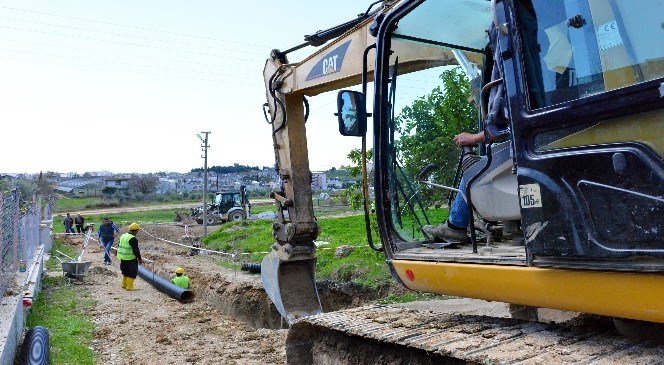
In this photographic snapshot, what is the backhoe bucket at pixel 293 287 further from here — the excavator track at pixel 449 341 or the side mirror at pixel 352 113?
the side mirror at pixel 352 113

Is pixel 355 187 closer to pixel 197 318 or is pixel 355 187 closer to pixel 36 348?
pixel 197 318

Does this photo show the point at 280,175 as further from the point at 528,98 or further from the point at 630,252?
the point at 630,252

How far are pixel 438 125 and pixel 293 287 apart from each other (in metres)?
2.94

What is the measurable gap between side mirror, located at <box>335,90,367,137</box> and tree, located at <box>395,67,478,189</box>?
0.82 ft

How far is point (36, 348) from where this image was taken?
6863 millimetres

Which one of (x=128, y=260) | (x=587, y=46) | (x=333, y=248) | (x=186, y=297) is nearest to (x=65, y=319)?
(x=186, y=297)

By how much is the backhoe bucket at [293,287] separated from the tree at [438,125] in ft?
8.67

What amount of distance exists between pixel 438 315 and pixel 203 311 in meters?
8.23

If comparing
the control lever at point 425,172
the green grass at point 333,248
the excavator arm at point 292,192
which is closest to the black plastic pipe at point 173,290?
the green grass at point 333,248

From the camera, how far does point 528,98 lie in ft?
9.75

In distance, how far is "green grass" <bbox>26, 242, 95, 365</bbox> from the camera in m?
7.53

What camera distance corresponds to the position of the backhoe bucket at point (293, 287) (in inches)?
273

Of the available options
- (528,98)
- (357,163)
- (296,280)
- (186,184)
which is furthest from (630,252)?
(186,184)

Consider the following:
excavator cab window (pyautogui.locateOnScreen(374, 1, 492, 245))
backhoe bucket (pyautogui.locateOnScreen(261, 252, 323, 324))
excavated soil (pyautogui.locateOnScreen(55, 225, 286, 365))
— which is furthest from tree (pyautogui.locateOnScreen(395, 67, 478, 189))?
excavated soil (pyautogui.locateOnScreen(55, 225, 286, 365))
